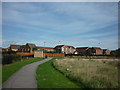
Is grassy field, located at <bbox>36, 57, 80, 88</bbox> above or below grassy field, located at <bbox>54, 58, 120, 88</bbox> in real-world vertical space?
below

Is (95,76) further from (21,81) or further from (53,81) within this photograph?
(21,81)

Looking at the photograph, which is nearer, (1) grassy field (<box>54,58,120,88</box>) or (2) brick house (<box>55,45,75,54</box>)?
(1) grassy field (<box>54,58,120,88</box>)

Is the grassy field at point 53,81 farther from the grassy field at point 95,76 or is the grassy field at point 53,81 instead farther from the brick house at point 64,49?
the brick house at point 64,49

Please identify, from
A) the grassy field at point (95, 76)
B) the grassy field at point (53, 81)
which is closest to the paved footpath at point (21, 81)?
the grassy field at point (53, 81)

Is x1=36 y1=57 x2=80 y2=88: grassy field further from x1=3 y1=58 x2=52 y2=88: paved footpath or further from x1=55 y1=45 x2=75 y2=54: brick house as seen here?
x1=55 y1=45 x2=75 y2=54: brick house

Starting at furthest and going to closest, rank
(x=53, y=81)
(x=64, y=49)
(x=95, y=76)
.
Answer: (x=64, y=49), (x=95, y=76), (x=53, y=81)

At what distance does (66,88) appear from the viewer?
7406 mm

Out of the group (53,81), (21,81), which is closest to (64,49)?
(53,81)

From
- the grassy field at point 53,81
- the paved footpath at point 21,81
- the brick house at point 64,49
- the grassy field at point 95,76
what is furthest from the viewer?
the brick house at point 64,49

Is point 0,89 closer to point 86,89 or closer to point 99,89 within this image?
point 86,89

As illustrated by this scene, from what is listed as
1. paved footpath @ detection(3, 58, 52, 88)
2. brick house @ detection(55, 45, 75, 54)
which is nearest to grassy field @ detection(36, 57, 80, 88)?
paved footpath @ detection(3, 58, 52, 88)

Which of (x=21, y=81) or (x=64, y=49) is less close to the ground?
(x=64, y=49)

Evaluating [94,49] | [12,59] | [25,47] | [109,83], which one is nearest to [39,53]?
[12,59]

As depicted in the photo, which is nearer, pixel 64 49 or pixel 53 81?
pixel 53 81
